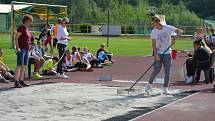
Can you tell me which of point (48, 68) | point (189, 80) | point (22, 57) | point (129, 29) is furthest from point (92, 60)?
point (129, 29)

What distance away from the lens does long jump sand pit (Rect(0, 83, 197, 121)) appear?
10.4m

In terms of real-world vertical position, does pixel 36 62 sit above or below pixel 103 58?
above

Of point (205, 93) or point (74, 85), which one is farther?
point (74, 85)

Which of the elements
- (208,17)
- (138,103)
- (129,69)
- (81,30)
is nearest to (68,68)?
(129,69)

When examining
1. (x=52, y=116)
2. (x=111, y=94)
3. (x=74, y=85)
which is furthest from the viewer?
(x=74, y=85)

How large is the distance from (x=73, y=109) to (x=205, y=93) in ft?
13.3

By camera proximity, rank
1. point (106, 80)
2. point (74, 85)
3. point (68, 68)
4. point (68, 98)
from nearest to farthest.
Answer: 1. point (68, 98)
2. point (74, 85)
3. point (106, 80)
4. point (68, 68)

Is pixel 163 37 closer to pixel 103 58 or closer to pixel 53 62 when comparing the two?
pixel 53 62

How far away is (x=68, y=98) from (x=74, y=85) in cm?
272

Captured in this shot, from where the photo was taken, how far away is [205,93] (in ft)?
45.5

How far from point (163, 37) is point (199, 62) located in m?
2.92

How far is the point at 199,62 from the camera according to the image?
650 inches

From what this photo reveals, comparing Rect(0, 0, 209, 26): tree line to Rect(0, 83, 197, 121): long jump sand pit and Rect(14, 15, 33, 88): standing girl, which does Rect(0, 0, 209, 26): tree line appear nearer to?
Rect(14, 15, 33, 88): standing girl

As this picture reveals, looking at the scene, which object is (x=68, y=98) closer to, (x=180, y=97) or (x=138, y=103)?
(x=138, y=103)
